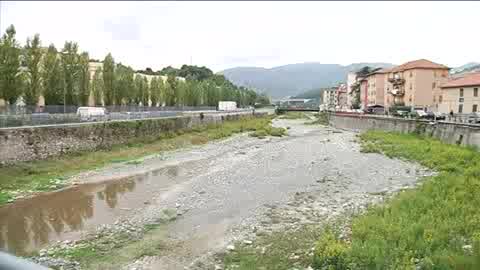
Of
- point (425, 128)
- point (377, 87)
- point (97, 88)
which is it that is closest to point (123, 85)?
point (97, 88)

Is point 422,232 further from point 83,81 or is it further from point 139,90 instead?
point 139,90

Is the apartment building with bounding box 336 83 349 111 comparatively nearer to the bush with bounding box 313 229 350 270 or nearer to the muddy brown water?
the muddy brown water

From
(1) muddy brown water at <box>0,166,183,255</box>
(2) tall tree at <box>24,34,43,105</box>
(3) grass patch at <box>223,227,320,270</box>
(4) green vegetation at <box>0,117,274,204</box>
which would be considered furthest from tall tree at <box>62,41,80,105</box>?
(3) grass patch at <box>223,227,320,270</box>

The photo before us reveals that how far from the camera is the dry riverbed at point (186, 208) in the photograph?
11188 millimetres

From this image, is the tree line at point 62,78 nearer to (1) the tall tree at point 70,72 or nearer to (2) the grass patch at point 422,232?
(1) the tall tree at point 70,72

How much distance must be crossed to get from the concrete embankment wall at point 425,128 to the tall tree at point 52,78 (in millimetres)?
36798

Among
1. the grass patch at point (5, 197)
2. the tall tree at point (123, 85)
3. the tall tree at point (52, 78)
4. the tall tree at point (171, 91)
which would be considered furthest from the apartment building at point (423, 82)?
the grass patch at point (5, 197)

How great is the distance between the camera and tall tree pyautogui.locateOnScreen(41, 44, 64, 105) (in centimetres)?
3775

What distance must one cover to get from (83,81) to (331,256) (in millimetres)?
39333

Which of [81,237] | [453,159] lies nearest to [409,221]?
[81,237]

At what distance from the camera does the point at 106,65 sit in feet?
162

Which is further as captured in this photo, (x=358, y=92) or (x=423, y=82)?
(x=358, y=92)

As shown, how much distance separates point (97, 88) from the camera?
157 ft

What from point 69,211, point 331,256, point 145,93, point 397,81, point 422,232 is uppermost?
point 397,81
